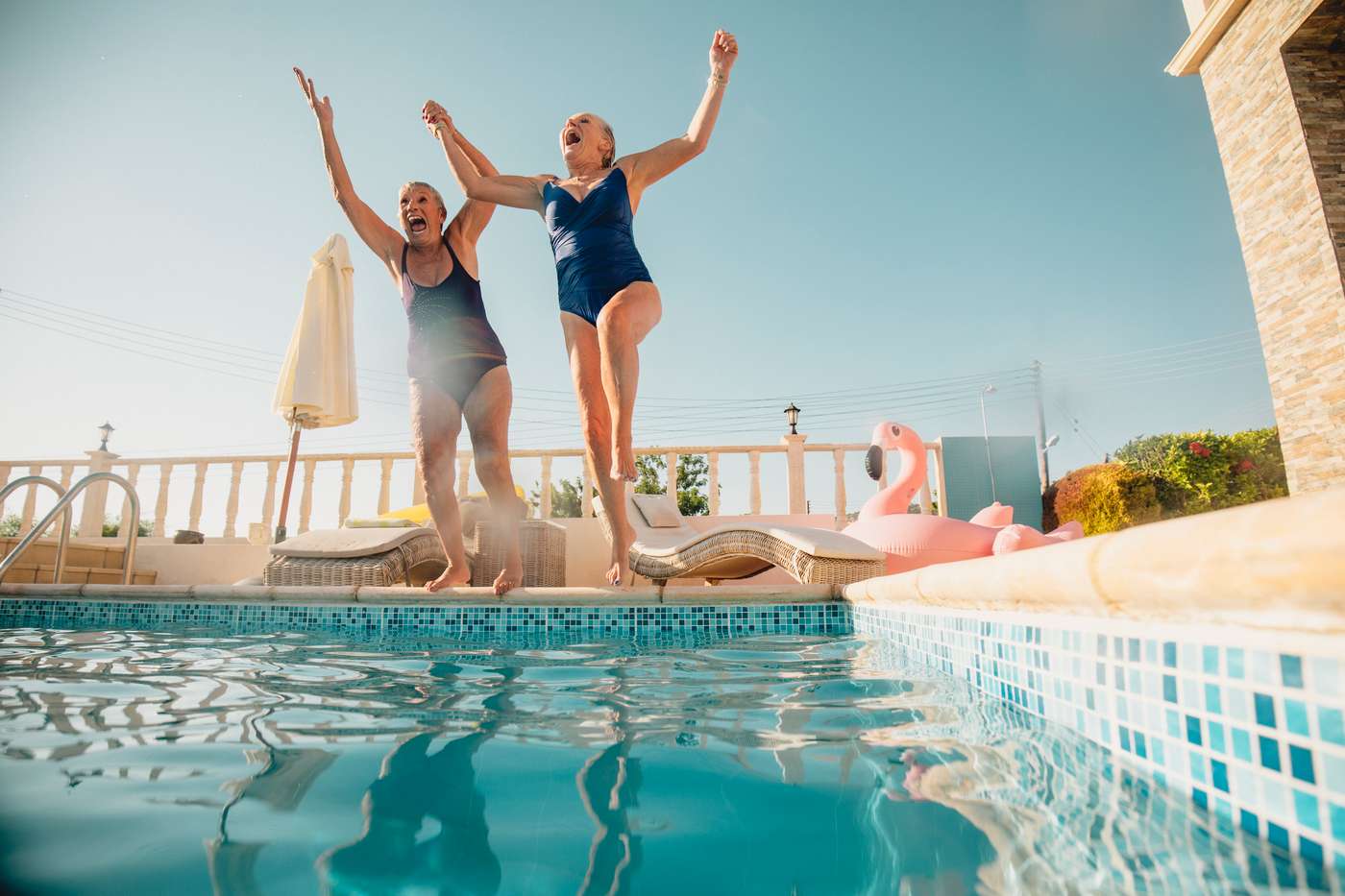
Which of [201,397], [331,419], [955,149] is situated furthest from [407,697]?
[201,397]

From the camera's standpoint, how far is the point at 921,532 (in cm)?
443

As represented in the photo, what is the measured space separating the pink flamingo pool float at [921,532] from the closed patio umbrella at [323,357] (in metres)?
4.91

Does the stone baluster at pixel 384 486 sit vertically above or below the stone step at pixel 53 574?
above

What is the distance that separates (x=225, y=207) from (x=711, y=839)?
9099 millimetres

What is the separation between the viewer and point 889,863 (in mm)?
578

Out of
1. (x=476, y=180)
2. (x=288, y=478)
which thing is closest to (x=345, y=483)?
(x=288, y=478)

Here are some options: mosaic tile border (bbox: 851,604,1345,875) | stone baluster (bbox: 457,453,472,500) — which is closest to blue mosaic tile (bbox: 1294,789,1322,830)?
mosaic tile border (bbox: 851,604,1345,875)

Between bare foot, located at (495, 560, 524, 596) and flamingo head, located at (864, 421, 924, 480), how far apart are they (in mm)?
3505

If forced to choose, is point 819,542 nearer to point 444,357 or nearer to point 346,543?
point 444,357

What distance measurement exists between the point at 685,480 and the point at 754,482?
18692mm

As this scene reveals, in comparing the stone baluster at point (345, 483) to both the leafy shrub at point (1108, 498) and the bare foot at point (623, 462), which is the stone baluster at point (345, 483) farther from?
the leafy shrub at point (1108, 498)

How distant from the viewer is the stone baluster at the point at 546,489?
24.6 ft

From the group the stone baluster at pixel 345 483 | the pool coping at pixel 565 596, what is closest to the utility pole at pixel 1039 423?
the stone baluster at pixel 345 483

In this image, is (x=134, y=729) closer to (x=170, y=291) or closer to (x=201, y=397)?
(x=170, y=291)
